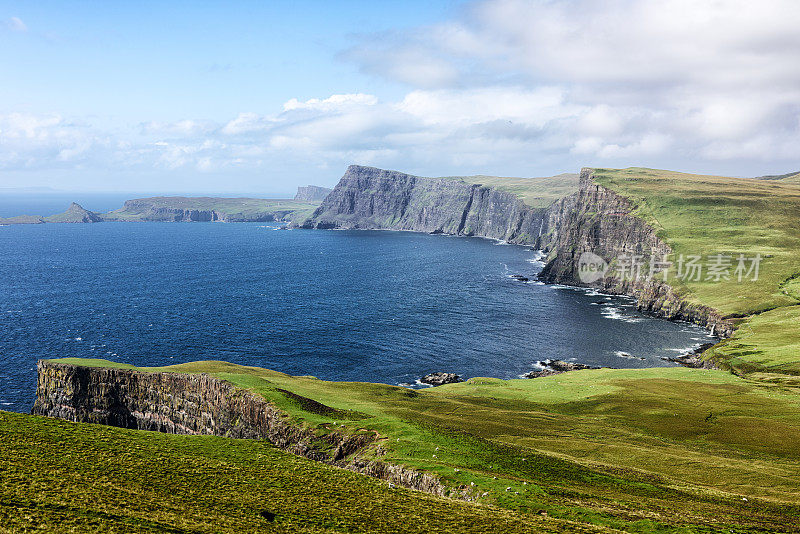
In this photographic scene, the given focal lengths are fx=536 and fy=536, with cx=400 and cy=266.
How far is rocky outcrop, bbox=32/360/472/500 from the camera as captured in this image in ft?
173

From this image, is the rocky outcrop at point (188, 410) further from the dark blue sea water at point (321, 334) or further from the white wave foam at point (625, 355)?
the white wave foam at point (625, 355)

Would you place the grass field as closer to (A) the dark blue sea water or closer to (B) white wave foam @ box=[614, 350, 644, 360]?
(A) the dark blue sea water

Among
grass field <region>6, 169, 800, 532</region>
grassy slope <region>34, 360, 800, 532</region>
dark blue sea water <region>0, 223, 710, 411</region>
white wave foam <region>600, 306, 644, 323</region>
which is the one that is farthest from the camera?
white wave foam <region>600, 306, 644, 323</region>

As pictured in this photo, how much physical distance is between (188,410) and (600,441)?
172ft

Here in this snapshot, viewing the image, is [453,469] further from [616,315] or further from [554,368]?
[616,315]

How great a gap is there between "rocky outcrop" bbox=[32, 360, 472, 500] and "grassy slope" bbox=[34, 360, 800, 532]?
1915mm

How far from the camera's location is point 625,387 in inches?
3856

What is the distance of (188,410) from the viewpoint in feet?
236

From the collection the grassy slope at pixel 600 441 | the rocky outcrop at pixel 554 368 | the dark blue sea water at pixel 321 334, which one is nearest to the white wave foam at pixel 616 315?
the dark blue sea water at pixel 321 334

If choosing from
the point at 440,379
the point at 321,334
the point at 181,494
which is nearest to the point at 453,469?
the point at 181,494

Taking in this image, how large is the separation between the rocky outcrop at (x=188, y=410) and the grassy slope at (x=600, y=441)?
1.92 meters

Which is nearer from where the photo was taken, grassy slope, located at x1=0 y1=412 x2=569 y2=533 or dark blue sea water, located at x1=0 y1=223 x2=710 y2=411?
grassy slope, located at x1=0 y1=412 x2=569 y2=533

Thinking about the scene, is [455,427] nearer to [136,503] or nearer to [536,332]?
[136,503]

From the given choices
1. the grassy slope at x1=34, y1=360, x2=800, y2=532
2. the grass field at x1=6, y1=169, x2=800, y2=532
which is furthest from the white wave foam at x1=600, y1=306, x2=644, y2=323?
the grass field at x1=6, y1=169, x2=800, y2=532
